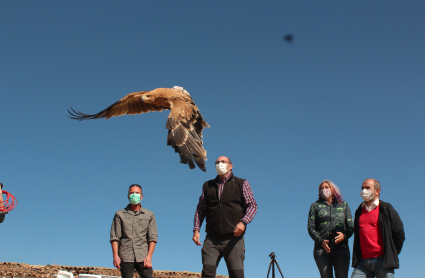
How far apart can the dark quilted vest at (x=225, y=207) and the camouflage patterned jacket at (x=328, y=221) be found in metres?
0.97

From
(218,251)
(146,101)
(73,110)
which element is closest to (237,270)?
(218,251)

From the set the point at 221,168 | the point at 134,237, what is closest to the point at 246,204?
the point at 221,168

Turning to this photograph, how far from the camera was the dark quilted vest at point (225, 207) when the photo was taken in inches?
190

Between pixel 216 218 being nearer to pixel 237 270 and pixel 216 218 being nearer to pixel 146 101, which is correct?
pixel 237 270

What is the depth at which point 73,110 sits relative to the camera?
35.6 ft

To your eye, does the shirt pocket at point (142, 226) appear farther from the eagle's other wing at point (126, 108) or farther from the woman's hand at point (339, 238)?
the eagle's other wing at point (126, 108)

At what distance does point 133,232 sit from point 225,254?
4.05 feet

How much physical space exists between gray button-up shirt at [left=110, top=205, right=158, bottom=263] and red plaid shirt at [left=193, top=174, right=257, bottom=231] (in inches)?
23.5

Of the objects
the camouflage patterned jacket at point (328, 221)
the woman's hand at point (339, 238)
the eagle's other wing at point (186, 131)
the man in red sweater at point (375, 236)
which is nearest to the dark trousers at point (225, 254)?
the camouflage patterned jacket at point (328, 221)

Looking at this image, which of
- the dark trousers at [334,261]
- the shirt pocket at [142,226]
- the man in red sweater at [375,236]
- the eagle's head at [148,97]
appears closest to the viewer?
the man in red sweater at [375,236]

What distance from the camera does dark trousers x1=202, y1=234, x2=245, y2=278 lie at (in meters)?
4.71

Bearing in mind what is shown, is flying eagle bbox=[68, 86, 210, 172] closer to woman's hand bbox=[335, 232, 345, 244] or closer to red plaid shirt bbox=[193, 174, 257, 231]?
red plaid shirt bbox=[193, 174, 257, 231]

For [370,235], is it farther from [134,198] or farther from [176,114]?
[176,114]

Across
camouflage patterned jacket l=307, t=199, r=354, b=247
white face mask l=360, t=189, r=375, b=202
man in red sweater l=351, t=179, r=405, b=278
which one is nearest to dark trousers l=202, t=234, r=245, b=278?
camouflage patterned jacket l=307, t=199, r=354, b=247
